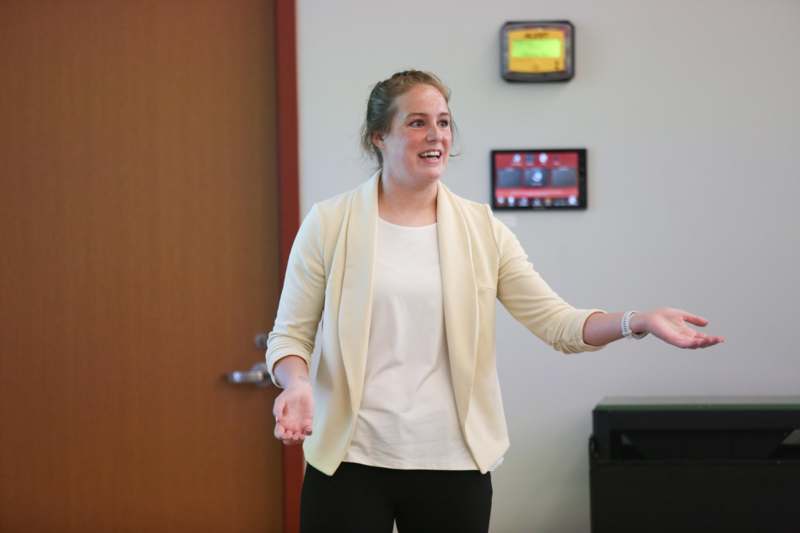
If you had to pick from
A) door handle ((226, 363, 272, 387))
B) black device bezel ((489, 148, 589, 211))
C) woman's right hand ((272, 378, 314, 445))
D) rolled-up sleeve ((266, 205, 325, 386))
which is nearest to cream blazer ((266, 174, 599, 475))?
rolled-up sleeve ((266, 205, 325, 386))

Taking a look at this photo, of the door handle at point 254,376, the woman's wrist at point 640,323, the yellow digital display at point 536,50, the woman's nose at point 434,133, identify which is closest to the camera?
the woman's wrist at point 640,323

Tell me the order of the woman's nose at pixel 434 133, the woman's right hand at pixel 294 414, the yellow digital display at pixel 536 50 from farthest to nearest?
the yellow digital display at pixel 536 50 → the woman's nose at pixel 434 133 → the woman's right hand at pixel 294 414

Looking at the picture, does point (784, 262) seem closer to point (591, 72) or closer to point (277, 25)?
point (591, 72)

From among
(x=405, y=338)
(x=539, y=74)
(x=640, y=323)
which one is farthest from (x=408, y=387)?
(x=539, y=74)

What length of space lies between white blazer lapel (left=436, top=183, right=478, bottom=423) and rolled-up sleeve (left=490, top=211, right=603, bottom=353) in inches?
3.7

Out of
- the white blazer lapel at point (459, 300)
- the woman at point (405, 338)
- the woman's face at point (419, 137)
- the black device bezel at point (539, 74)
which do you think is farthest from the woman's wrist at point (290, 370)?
the black device bezel at point (539, 74)

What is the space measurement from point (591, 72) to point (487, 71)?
0.31 m

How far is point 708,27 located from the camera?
3061 millimetres

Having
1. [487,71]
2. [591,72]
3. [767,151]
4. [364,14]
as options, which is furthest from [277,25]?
[767,151]

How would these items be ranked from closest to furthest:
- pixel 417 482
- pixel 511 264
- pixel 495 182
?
pixel 417 482, pixel 511 264, pixel 495 182

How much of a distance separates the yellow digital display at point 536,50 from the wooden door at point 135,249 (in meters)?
0.74

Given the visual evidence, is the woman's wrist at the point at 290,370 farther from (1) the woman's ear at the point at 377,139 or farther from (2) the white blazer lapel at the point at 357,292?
(1) the woman's ear at the point at 377,139

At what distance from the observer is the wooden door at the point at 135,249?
312cm

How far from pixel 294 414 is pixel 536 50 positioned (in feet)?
5.48
